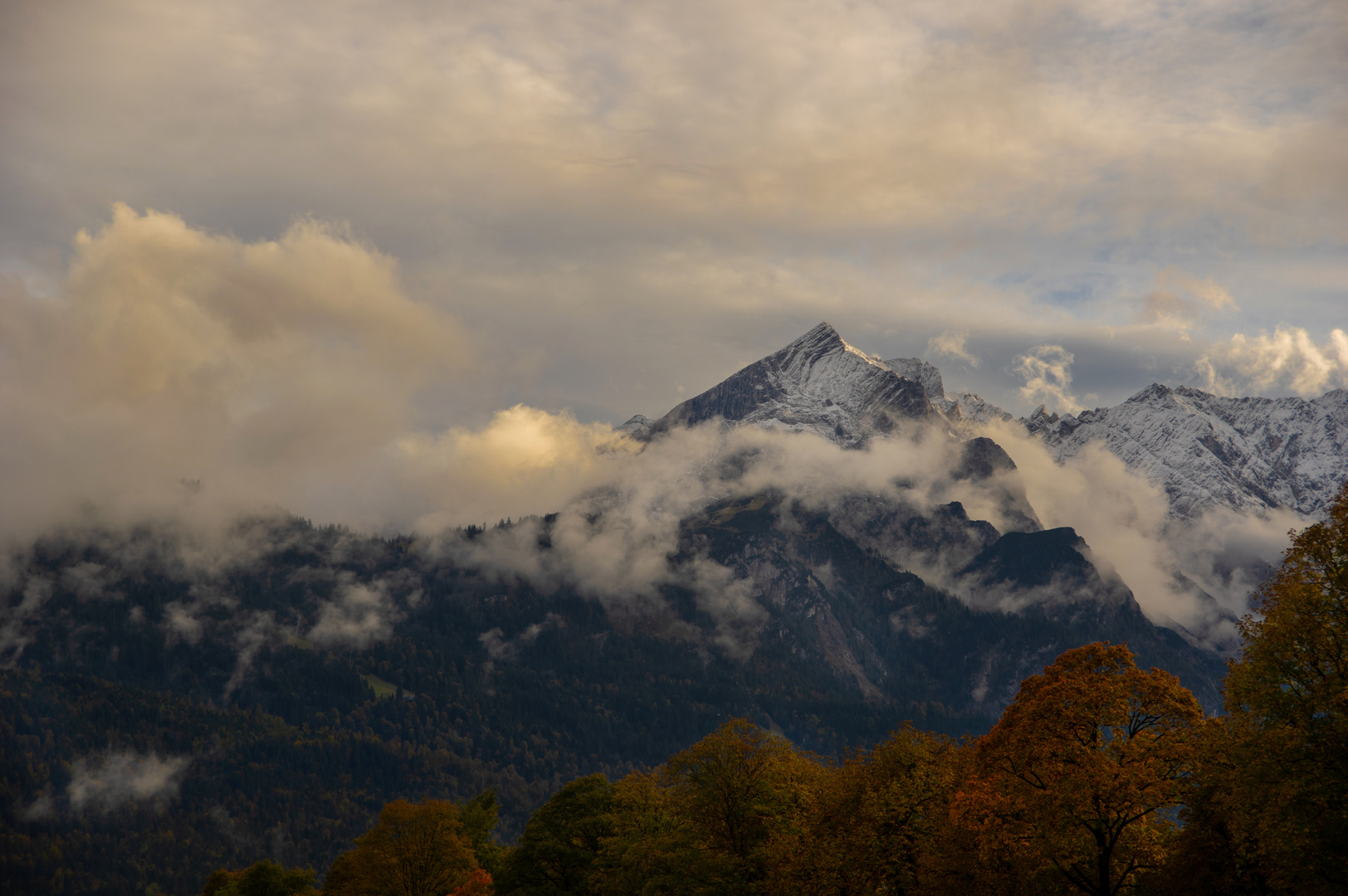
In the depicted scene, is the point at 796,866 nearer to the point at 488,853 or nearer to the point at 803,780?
the point at 803,780

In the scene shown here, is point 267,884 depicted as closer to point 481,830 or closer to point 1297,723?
point 481,830

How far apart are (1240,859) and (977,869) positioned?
1529cm

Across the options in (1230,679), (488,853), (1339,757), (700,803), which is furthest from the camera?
(488,853)

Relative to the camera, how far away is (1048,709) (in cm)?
5712

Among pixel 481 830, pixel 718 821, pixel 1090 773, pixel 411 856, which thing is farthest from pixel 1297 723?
pixel 481 830

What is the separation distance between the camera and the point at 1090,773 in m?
52.8

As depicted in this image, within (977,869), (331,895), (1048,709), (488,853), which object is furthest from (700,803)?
(488,853)

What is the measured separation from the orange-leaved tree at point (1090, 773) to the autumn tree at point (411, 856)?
71.2m

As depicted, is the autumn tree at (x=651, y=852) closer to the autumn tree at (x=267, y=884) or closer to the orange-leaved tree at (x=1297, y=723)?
the orange-leaved tree at (x=1297, y=723)

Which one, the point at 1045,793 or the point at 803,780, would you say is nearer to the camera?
the point at 1045,793

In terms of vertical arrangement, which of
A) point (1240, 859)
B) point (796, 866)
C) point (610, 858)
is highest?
point (1240, 859)

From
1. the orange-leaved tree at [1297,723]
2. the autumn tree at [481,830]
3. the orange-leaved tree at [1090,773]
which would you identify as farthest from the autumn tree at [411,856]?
the orange-leaved tree at [1297,723]

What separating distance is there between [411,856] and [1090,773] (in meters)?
82.0

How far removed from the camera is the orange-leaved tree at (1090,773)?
173 ft
